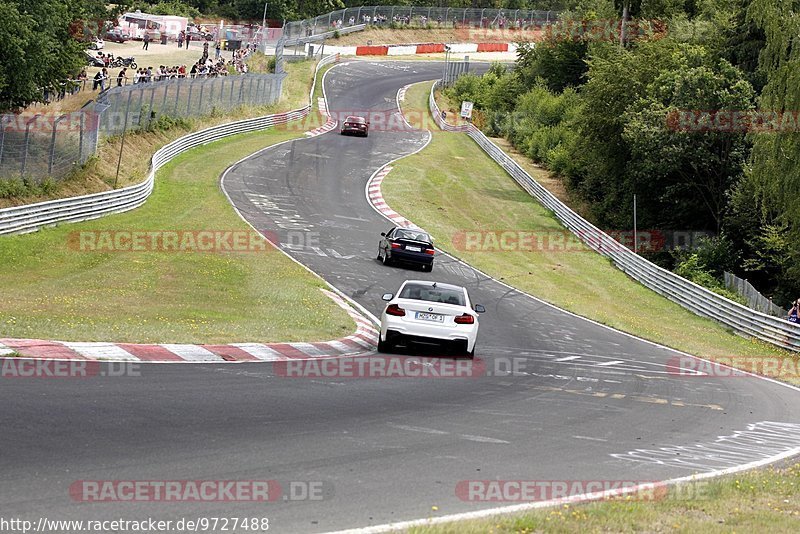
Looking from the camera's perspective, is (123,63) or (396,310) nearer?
(396,310)

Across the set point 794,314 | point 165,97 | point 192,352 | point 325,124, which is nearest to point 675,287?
point 794,314

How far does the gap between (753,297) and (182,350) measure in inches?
894

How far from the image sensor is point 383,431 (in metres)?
11.4

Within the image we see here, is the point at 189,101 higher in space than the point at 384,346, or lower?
higher

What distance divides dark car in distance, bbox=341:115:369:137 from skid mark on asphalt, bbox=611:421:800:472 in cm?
4968

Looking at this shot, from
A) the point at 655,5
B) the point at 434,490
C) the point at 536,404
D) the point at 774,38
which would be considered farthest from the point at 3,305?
the point at 655,5

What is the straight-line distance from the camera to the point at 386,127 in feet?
232

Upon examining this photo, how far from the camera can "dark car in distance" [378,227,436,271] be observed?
31.2m

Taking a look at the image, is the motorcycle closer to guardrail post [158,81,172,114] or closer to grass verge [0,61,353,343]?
guardrail post [158,81,172,114]

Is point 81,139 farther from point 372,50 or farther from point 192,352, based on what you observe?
point 372,50

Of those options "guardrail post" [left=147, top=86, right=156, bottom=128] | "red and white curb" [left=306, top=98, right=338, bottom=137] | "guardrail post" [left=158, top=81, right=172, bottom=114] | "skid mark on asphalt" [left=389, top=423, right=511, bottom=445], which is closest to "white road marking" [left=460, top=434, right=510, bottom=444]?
"skid mark on asphalt" [left=389, top=423, right=511, bottom=445]

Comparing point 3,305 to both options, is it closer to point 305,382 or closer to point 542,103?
point 305,382

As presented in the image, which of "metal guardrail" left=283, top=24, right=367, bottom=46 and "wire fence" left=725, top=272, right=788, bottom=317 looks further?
"metal guardrail" left=283, top=24, right=367, bottom=46

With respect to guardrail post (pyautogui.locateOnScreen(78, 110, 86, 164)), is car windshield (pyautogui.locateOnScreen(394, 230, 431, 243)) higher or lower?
lower
